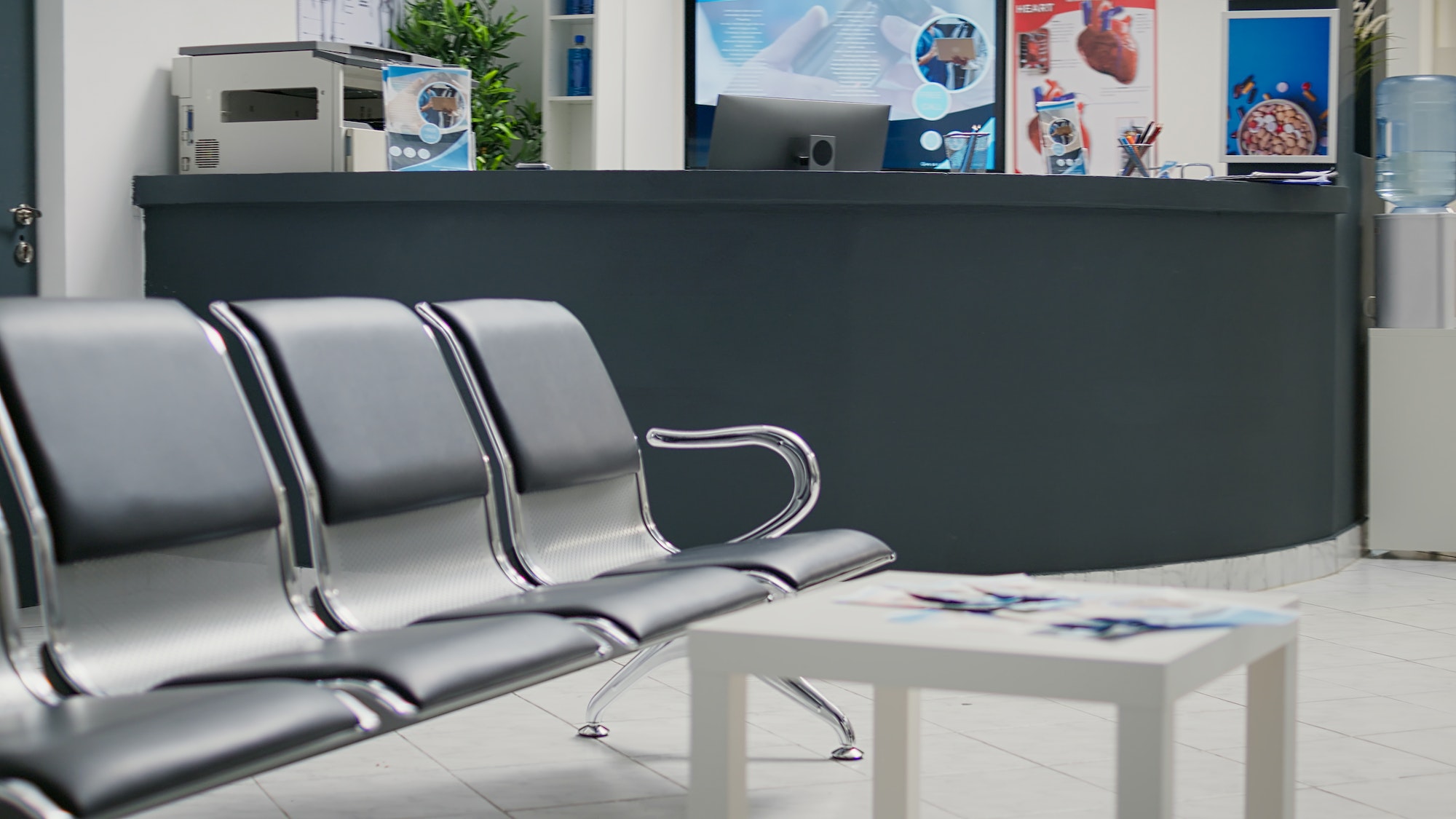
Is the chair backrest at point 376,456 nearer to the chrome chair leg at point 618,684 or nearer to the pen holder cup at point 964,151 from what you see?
the chrome chair leg at point 618,684

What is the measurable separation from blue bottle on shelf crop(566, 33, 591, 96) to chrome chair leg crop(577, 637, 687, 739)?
13.2 ft

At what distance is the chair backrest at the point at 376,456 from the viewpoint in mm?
2170

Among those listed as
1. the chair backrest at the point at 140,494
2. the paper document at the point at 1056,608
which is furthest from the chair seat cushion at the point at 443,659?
the paper document at the point at 1056,608

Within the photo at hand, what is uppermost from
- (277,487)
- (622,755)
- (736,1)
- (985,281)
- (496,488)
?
(736,1)

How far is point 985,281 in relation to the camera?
3.89 meters

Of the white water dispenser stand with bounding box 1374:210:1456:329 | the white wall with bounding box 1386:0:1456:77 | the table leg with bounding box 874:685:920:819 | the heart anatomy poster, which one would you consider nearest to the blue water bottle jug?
the white water dispenser stand with bounding box 1374:210:1456:329

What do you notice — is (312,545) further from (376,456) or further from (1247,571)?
(1247,571)

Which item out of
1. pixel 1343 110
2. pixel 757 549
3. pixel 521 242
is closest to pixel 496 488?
pixel 521 242

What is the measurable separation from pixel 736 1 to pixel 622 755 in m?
4.73

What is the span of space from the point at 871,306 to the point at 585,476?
4.46 ft

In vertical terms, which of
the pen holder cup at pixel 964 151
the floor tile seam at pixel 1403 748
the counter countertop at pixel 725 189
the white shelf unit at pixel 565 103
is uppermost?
the white shelf unit at pixel 565 103

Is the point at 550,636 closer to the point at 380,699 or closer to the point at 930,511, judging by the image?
the point at 380,699

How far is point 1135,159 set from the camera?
14.2ft

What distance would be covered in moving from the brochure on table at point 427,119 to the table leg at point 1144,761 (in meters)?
2.91
